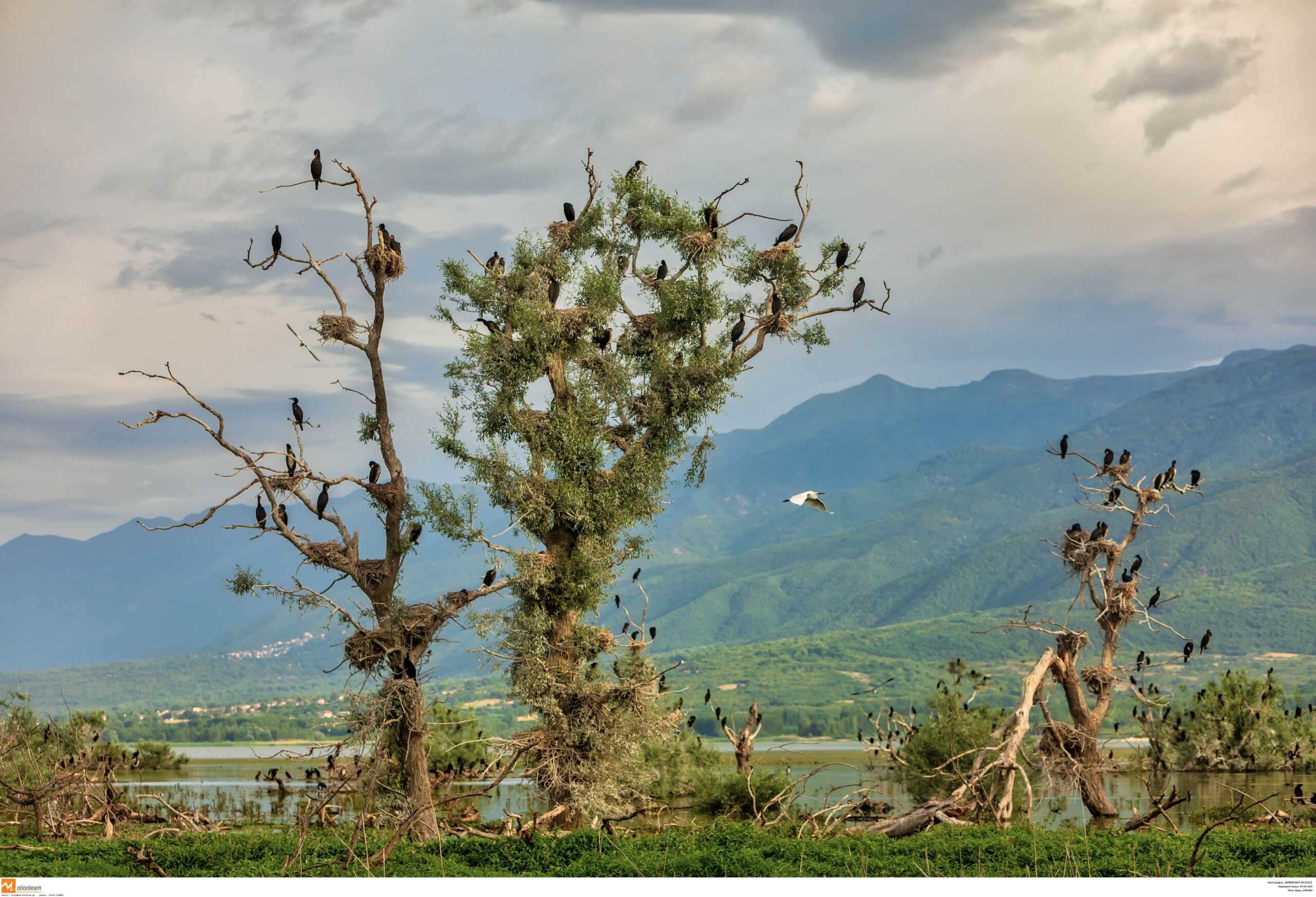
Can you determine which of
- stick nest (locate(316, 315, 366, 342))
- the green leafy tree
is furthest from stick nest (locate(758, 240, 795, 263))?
stick nest (locate(316, 315, 366, 342))

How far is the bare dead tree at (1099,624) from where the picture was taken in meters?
21.4

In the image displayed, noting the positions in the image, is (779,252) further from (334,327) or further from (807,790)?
(807,790)

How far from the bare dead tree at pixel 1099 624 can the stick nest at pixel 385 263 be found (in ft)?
40.1

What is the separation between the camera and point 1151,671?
128 meters

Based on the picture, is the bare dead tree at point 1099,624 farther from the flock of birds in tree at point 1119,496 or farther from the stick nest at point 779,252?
the stick nest at point 779,252

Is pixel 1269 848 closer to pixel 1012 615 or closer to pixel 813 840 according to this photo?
pixel 813 840

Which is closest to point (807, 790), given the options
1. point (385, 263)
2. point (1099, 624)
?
point (1099, 624)

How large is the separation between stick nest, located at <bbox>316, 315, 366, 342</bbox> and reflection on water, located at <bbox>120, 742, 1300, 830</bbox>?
22.1 ft

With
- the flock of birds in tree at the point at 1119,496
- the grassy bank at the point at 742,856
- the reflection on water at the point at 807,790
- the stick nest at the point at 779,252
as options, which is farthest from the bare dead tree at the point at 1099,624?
the stick nest at the point at 779,252

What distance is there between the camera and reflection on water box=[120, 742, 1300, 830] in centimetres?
2570

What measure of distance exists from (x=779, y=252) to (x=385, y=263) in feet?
26.0

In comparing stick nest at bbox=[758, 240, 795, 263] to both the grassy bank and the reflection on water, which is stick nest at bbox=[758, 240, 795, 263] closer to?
the reflection on water
